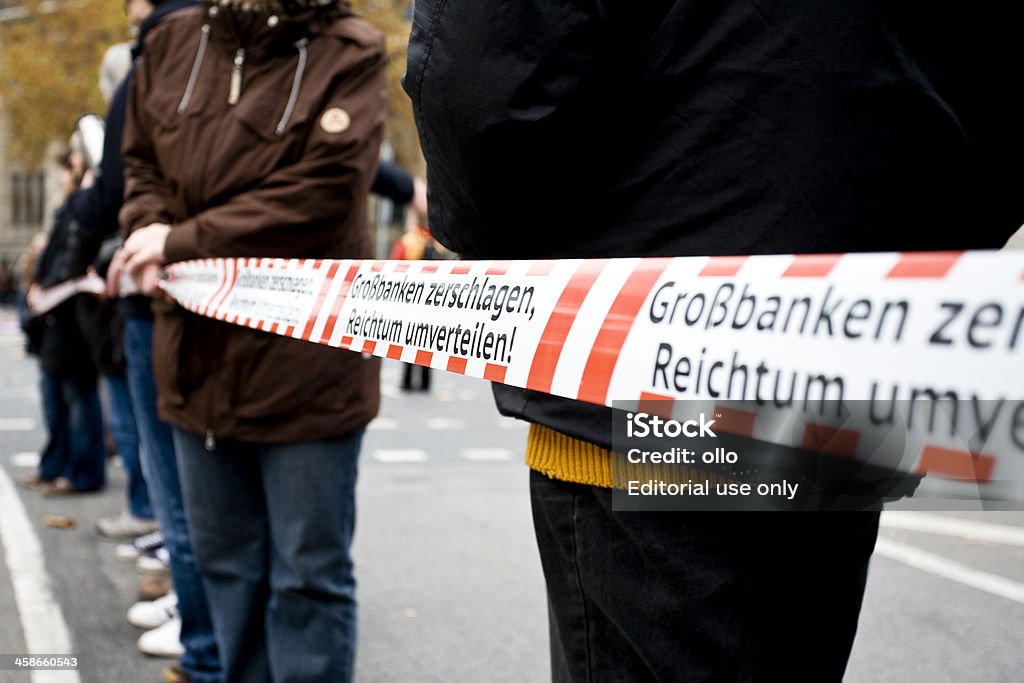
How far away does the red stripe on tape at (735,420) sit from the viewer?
1116 millimetres

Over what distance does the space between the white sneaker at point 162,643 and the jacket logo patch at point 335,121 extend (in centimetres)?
200

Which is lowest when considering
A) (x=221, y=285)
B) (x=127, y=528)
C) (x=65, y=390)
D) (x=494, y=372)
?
(x=127, y=528)

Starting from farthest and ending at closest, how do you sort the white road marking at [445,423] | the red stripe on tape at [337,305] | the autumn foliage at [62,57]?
the autumn foliage at [62,57]
the white road marking at [445,423]
the red stripe on tape at [337,305]

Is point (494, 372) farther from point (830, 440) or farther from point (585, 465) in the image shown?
point (830, 440)

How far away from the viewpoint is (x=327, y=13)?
2609 millimetres

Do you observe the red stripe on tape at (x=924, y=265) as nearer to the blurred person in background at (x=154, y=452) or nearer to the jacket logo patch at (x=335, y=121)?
the jacket logo patch at (x=335, y=121)

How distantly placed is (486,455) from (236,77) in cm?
558

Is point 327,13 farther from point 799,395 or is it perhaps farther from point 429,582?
point 429,582

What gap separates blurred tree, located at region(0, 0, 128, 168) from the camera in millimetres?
26500

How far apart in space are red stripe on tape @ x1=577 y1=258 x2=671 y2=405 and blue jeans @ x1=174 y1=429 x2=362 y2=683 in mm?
1411

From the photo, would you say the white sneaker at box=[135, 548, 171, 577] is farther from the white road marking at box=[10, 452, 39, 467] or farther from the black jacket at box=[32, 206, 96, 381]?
the white road marking at box=[10, 452, 39, 467]

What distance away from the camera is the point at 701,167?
4.26 feet

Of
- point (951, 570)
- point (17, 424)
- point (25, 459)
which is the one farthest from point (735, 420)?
point (17, 424)

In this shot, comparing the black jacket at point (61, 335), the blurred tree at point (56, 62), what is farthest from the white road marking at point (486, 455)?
the blurred tree at point (56, 62)
